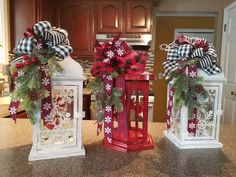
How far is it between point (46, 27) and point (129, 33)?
7.54 feet

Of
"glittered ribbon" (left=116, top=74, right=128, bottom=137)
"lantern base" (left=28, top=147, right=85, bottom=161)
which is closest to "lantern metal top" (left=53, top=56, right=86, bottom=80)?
"glittered ribbon" (left=116, top=74, right=128, bottom=137)

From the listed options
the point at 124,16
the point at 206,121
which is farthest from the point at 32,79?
the point at 124,16

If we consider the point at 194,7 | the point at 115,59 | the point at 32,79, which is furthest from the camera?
the point at 194,7

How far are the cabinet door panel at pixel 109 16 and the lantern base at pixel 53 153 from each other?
237 centimetres

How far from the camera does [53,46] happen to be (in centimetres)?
70

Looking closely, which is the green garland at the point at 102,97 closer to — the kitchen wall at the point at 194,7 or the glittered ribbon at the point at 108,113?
the glittered ribbon at the point at 108,113

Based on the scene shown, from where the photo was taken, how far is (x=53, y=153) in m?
0.74

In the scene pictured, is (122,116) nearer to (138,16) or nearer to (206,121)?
(206,121)

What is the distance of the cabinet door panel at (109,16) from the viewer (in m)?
2.91

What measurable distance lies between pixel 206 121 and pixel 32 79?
62 centimetres

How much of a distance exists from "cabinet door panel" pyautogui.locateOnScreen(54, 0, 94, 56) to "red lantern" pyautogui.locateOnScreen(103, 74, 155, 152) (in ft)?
7.49

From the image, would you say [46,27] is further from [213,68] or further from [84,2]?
[84,2]

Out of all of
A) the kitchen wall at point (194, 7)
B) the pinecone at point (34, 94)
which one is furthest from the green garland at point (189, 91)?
the kitchen wall at point (194, 7)

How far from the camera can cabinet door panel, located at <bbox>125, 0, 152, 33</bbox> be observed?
2.88 metres
